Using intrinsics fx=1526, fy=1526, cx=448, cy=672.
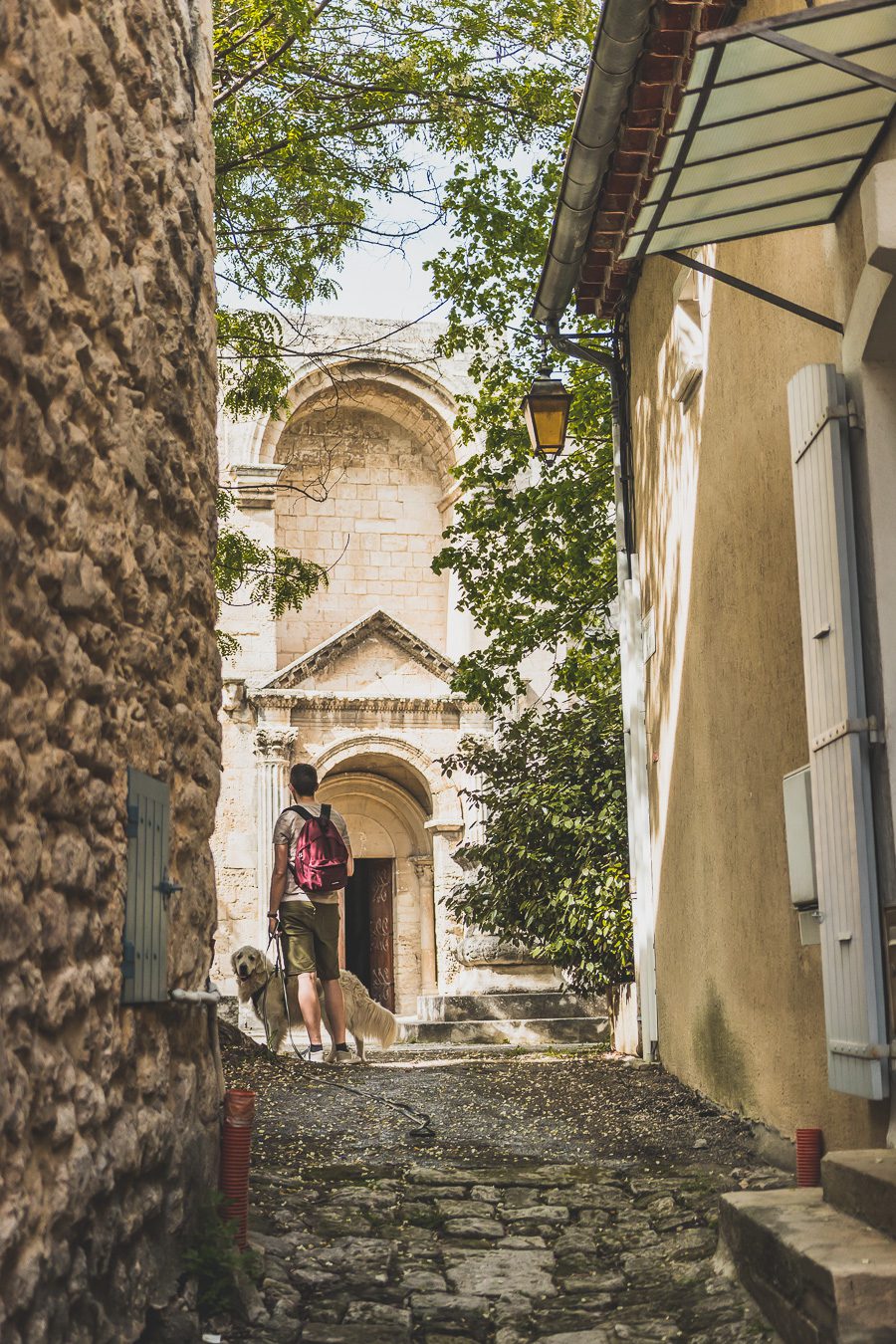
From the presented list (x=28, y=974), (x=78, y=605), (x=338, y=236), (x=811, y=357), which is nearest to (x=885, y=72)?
(x=811, y=357)

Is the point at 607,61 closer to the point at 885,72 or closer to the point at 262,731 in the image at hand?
the point at 885,72

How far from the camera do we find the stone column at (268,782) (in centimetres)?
2077

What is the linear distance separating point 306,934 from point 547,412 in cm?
389

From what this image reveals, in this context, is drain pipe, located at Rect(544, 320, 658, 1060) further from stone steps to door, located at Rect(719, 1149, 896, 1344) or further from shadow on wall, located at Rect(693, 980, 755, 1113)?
stone steps to door, located at Rect(719, 1149, 896, 1344)

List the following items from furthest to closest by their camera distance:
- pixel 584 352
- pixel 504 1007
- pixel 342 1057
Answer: pixel 504 1007 < pixel 584 352 < pixel 342 1057

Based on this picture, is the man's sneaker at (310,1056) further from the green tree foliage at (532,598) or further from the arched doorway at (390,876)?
the arched doorway at (390,876)

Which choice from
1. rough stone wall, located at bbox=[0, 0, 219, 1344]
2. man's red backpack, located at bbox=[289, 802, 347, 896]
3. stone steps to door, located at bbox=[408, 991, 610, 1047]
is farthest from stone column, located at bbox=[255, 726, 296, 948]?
rough stone wall, located at bbox=[0, 0, 219, 1344]

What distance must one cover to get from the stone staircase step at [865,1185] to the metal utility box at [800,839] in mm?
1060

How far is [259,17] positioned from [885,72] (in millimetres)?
5737

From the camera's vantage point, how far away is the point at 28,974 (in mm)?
3166

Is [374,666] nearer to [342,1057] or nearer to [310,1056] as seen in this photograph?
[310,1056]

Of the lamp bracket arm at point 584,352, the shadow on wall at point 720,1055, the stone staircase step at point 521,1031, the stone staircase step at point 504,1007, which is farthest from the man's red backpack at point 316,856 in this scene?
the stone staircase step at point 504,1007

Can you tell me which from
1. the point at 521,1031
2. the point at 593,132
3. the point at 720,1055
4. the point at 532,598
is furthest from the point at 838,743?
the point at 521,1031

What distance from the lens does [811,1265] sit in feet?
12.5
